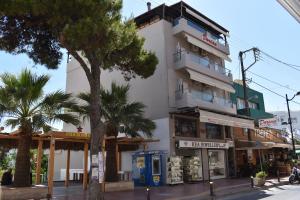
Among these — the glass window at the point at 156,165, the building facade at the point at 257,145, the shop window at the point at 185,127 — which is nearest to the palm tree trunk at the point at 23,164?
the glass window at the point at 156,165

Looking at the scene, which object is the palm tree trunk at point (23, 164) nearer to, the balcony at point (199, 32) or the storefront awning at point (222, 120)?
the storefront awning at point (222, 120)

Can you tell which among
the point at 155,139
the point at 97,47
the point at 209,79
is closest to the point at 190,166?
the point at 155,139

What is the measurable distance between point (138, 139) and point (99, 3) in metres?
11.3

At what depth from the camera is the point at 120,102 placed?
67.3ft

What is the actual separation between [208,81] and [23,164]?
1698cm

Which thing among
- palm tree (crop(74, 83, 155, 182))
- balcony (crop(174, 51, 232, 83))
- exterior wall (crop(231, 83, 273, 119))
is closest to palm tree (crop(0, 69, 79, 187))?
palm tree (crop(74, 83, 155, 182))

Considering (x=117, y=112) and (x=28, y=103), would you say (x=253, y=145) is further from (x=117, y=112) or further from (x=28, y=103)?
(x=28, y=103)

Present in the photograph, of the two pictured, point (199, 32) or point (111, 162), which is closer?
point (111, 162)

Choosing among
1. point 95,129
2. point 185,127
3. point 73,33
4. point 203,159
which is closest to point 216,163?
point 203,159

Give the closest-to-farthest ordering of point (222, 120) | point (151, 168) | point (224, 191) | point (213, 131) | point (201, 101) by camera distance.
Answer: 1. point (224, 191)
2. point (151, 168)
3. point (222, 120)
4. point (201, 101)
5. point (213, 131)

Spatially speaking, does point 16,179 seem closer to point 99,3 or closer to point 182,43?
point 99,3

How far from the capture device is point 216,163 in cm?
2808

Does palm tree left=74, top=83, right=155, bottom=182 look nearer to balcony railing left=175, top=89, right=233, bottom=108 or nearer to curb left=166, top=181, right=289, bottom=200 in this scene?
balcony railing left=175, top=89, right=233, bottom=108

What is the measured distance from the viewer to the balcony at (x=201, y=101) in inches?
979
